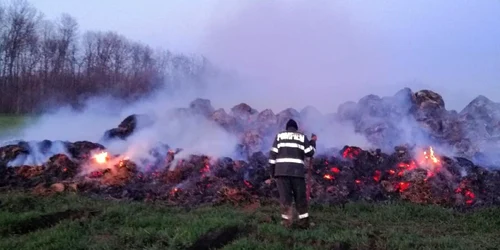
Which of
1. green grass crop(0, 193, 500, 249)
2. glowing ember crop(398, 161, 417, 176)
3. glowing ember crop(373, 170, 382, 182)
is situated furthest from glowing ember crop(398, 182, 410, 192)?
green grass crop(0, 193, 500, 249)

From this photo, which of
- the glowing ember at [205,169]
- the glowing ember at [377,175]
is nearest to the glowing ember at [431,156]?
the glowing ember at [377,175]

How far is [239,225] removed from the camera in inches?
407

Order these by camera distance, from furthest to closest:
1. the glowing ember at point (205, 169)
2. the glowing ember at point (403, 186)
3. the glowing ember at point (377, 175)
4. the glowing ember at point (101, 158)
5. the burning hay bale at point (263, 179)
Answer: the glowing ember at point (101, 158) < the glowing ember at point (205, 169) < the glowing ember at point (377, 175) < the glowing ember at point (403, 186) < the burning hay bale at point (263, 179)

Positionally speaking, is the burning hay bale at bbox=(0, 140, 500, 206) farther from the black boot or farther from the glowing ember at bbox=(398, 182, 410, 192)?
the black boot

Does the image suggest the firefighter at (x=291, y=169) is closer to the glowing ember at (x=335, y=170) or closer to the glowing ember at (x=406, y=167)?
the glowing ember at (x=335, y=170)

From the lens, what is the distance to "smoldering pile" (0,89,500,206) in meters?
15.0

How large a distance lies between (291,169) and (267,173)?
18.3 ft

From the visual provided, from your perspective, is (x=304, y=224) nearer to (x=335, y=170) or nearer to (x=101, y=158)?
(x=335, y=170)

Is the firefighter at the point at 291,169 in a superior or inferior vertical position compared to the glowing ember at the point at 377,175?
superior

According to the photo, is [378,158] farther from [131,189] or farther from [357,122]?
[131,189]

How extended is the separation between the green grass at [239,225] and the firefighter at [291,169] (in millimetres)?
505

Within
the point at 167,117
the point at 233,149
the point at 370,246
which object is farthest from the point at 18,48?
the point at 370,246

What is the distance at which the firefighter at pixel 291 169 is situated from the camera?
1098 cm

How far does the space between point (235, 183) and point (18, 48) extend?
48.7m
